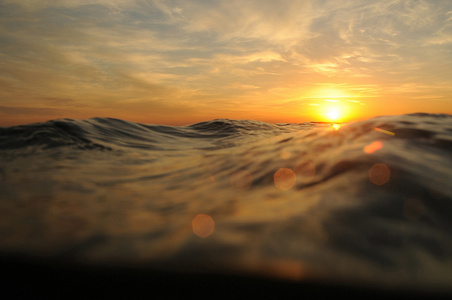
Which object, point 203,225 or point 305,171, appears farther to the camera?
point 305,171

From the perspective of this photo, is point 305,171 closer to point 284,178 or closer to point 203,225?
point 284,178

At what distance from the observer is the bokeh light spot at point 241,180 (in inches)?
83.6

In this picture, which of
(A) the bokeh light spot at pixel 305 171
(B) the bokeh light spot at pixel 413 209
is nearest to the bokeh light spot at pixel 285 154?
(A) the bokeh light spot at pixel 305 171

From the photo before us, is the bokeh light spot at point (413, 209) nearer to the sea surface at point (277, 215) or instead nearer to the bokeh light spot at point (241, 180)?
the sea surface at point (277, 215)

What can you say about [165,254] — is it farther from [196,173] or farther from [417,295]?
[196,173]

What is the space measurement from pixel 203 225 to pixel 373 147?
5.23ft

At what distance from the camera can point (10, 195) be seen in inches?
80.2

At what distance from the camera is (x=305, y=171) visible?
2.10m

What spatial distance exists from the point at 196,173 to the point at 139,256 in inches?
73.4

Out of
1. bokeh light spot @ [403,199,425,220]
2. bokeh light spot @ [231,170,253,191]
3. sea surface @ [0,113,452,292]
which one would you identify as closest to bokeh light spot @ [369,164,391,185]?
sea surface @ [0,113,452,292]

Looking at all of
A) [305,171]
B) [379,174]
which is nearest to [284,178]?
[305,171]

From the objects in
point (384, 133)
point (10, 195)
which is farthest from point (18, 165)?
point (384, 133)

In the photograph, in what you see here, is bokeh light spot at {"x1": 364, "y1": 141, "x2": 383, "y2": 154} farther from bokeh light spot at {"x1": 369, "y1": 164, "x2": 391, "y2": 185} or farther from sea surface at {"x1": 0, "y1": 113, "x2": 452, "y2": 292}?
bokeh light spot at {"x1": 369, "y1": 164, "x2": 391, "y2": 185}

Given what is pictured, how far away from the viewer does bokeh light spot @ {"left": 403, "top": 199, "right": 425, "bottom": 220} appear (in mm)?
1219
